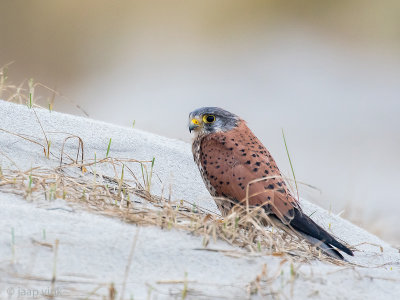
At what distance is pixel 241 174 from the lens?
3828 mm

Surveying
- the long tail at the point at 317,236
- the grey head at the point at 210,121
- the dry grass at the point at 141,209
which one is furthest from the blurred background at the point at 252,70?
Answer: the dry grass at the point at 141,209

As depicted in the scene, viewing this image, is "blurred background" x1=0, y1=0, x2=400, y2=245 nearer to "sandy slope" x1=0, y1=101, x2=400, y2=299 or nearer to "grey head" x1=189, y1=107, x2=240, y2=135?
"grey head" x1=189, y1=107, x2=240, y2=135

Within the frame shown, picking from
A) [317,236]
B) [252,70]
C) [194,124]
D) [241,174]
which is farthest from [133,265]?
[252,70]

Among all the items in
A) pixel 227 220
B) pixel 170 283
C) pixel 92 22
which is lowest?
pixel 170 283

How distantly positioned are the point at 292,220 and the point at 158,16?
1185 centimetres

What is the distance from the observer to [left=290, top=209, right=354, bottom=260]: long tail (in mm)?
3430

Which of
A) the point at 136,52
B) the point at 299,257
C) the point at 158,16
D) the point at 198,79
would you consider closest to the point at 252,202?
the point at 299,257

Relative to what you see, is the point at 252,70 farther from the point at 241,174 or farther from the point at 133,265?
the point at 133,265

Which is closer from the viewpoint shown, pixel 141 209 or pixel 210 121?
pixel 141 209

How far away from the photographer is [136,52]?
1360 cm

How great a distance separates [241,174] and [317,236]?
53 cm

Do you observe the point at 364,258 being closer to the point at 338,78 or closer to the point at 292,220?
the point at 292,220

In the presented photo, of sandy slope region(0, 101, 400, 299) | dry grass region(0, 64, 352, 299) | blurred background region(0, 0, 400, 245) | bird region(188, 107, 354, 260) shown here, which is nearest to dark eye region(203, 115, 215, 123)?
bird region(188, 107, 354, 260)

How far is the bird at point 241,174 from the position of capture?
11.7 feet
